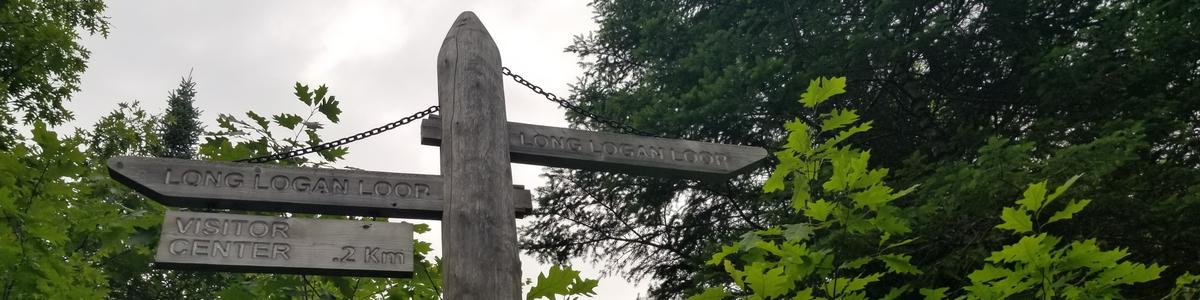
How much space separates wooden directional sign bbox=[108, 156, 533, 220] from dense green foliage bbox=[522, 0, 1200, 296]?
12.2 ft

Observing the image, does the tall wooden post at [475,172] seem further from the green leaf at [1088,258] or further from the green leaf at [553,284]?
the green leaf at [1088,258]

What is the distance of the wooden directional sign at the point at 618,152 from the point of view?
4234mm

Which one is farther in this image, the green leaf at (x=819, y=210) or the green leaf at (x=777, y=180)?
the green leaf at (x=777, y=180)

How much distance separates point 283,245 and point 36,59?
1121 cm

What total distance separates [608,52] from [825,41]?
4056mm

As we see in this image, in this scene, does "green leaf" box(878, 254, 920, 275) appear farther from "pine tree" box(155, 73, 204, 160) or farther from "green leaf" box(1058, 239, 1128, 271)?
"pine tree" box(155, 73, 204, 160)

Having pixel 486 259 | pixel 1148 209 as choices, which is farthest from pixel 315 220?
pixel 1148 209

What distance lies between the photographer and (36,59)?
497 inches

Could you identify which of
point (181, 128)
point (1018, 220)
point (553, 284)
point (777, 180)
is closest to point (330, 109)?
point (553, 284)

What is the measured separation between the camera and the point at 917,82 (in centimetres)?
1007

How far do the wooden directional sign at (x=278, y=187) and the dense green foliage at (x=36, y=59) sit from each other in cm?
903

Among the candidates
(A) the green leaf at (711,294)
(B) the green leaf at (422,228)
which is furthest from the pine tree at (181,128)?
(A) the green leaf at (711,294)

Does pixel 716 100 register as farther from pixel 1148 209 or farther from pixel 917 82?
pixel 1148 209

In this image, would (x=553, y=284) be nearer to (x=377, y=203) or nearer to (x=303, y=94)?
(x=377, y=203)
